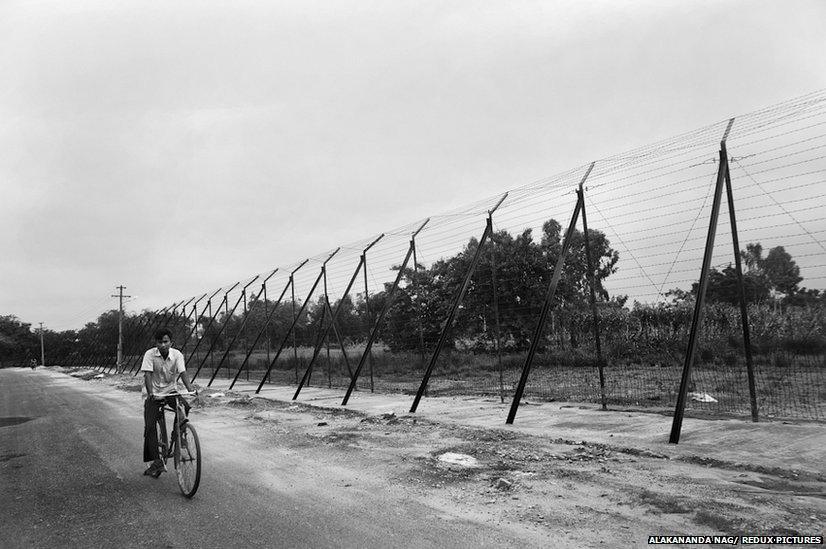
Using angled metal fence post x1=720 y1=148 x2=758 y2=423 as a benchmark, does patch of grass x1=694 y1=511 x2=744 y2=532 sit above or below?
below

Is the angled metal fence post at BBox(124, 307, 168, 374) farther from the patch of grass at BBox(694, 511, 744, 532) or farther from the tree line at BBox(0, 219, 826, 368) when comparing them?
the patch of grass at BBox(694, 511, 744, 532)

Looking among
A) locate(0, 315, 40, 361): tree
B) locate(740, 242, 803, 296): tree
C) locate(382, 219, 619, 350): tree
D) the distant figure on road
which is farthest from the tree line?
locate(0, 315, 40, 361): tree

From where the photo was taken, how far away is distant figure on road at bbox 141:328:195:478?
19.2ft

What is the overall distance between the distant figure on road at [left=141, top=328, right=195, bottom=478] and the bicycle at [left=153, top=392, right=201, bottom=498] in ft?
0.32

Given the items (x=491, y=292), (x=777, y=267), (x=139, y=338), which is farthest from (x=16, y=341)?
(x=777, y=267)

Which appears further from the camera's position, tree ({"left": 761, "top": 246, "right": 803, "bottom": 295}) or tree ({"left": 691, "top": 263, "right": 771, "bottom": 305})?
tree ({"left": 691, "top": 263, "right": 771, "bottom": 305})

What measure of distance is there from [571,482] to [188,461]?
390 cm

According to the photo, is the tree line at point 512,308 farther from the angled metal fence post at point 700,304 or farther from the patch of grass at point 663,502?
the patch of grass at point 663,502

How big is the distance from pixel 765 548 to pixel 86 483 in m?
6.59

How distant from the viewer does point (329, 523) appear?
14.2 ft

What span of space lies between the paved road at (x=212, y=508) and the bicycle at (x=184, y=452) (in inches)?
6.1

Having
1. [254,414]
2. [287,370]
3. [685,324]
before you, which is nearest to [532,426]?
[254,414]

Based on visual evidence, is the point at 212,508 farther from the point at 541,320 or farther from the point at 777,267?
the point at 777,267

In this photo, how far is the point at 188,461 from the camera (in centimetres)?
533
